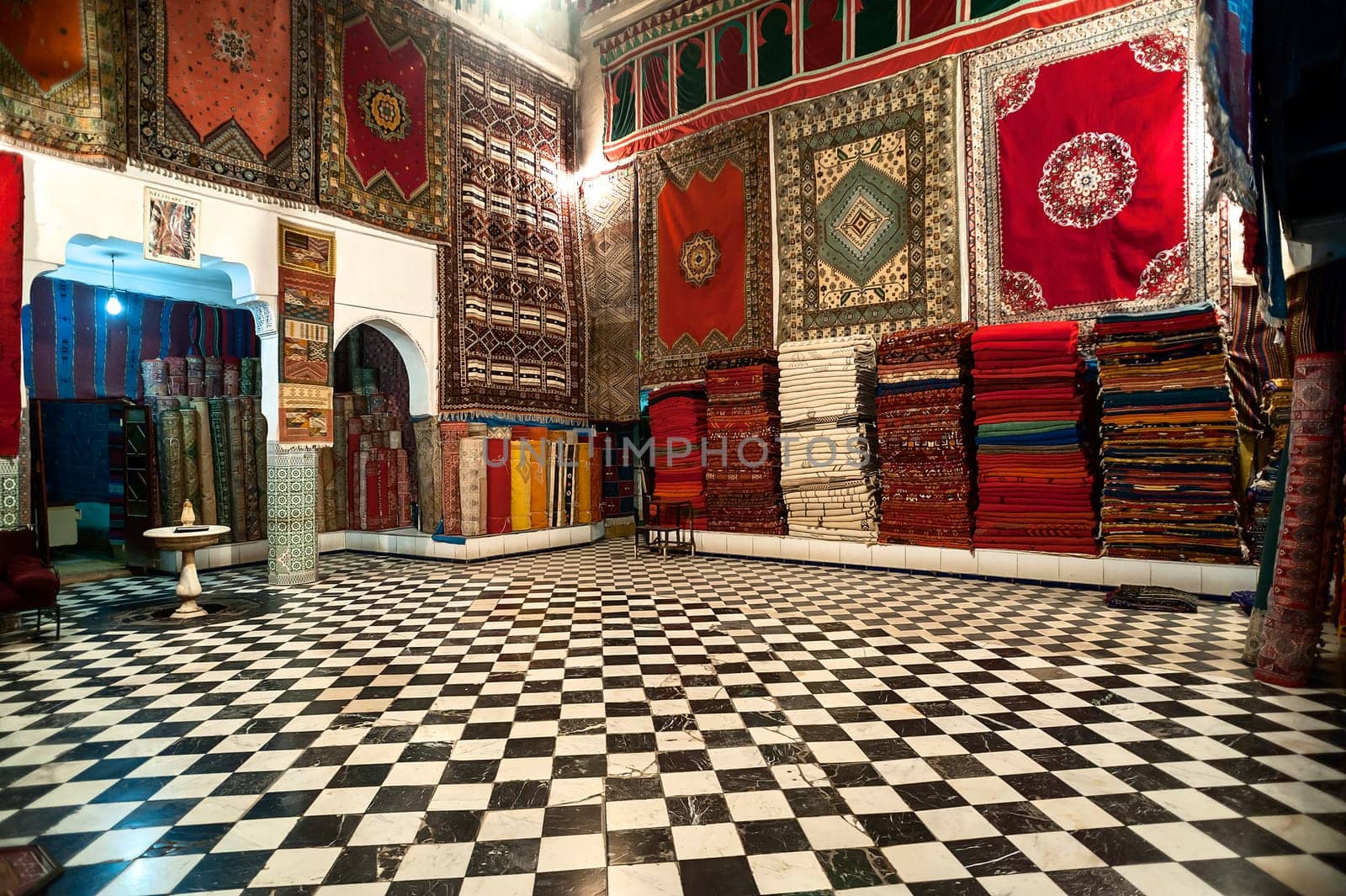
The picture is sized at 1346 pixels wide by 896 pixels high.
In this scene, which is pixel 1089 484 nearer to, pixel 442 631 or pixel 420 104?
pixel 442 631

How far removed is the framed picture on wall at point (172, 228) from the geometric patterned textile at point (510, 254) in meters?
2.32

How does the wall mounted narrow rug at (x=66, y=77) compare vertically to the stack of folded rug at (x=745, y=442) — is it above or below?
above

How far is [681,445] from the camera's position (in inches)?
299

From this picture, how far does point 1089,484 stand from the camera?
17.1 feet

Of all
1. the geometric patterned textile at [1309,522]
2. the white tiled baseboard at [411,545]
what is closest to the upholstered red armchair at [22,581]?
the white tiled baseboard at [411,545]

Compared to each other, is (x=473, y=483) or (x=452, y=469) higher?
(x=452, y=469)

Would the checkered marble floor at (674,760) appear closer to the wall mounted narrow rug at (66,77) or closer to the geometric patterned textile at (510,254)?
the wall mounted narrow rug at (66,77)

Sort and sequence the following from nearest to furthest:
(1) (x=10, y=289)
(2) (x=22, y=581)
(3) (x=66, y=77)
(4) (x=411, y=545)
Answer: (2) (x=22, y=581) < (1) (x=10, y=289) < (3) (x=66, y=77) < (4) (x=411, y=545)

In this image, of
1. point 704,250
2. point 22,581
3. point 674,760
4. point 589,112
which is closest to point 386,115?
point 589,112

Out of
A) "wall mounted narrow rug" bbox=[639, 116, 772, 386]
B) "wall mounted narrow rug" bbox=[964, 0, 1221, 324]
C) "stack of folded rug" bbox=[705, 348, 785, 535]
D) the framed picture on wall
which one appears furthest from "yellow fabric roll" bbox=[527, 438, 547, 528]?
"wall mounted narrow rug" bbox=[964, 0, 1221, 324]

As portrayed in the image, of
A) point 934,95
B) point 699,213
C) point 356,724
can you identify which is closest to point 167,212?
point 356,724

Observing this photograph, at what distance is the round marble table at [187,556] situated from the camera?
463 centimetres

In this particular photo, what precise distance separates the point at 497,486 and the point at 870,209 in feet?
16.0

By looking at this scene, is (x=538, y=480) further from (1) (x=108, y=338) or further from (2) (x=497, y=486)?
(1) (x=108, y=338)
